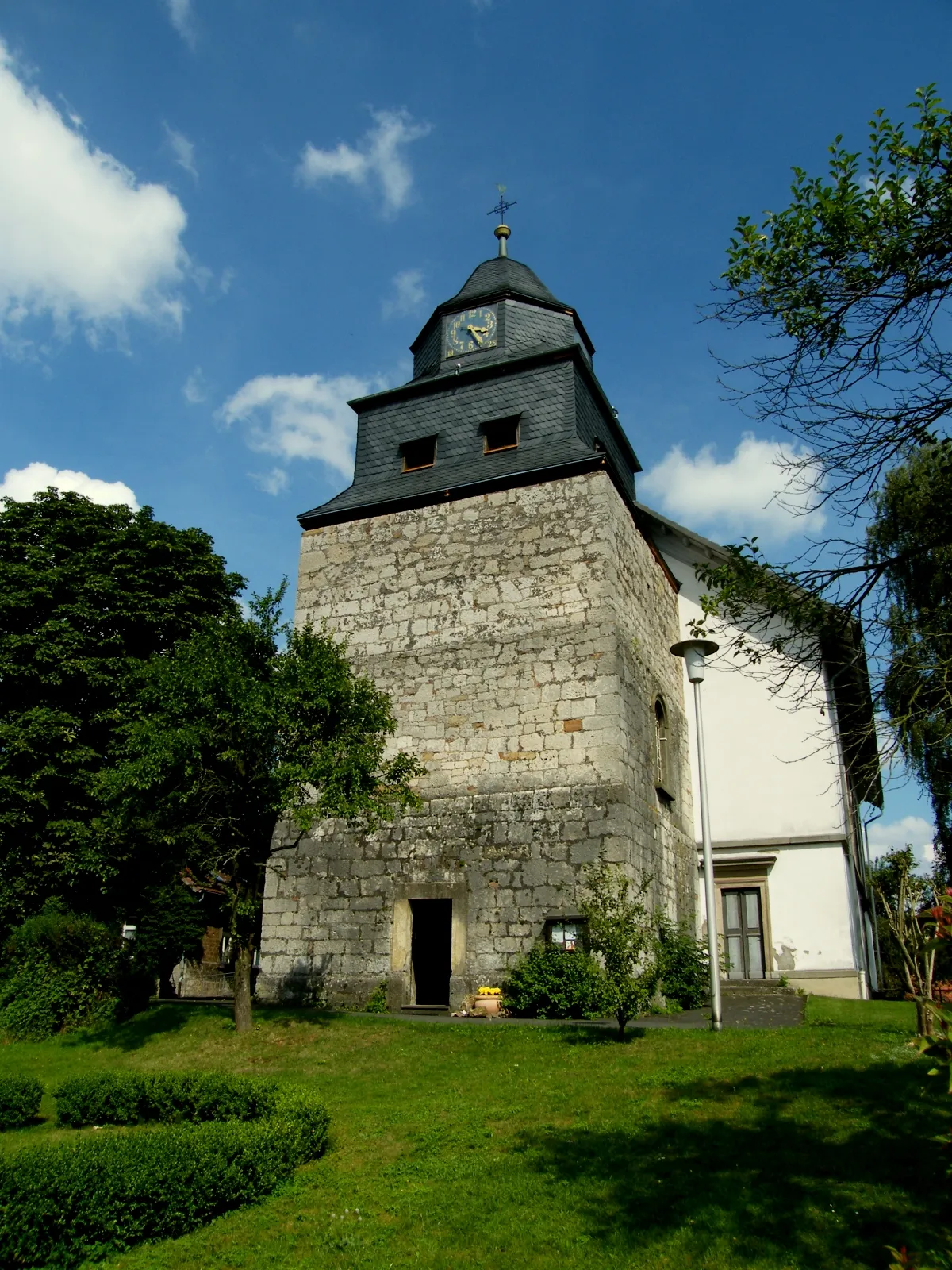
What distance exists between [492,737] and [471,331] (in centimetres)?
889

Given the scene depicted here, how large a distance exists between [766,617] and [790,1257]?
385 centimetres

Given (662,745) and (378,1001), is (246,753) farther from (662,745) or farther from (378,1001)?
(662,745)

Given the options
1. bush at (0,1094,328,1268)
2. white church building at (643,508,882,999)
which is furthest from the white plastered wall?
bush at (0,1094,328,1268)

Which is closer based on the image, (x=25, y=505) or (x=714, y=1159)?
(x=714, y=1159)

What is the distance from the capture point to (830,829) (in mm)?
17734

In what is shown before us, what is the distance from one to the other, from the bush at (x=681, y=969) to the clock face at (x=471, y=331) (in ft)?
37.3

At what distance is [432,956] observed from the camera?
1702cm

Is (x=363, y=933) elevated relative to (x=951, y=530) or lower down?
lower down

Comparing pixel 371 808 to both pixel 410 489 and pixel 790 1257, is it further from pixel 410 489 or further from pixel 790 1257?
pixel 790 1257

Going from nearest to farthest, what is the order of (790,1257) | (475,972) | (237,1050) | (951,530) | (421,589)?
(790,1257), (951,530), (237,1050), (475,972), (421,589)

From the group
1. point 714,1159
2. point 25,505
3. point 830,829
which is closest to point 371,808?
point 714,1159

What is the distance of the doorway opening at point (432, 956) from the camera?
52.7 feet

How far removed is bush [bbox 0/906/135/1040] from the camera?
14930 millimetres

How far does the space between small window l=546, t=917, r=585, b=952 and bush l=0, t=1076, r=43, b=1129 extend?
6859 millimetres
